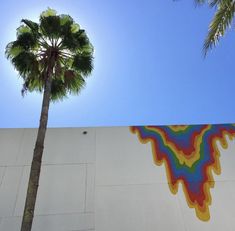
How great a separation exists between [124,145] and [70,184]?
6.96 feet

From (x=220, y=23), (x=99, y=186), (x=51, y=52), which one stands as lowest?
(x=99, y=186)

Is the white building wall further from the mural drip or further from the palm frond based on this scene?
the palm frond

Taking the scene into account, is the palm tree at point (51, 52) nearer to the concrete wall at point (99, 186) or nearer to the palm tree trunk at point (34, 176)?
the palm tree trunk at point (34, 176)

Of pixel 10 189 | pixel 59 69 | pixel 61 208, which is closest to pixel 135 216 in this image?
pixel 61 208

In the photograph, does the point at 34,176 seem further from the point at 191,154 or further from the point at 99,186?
the point at 191,154

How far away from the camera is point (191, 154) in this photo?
8828 mm

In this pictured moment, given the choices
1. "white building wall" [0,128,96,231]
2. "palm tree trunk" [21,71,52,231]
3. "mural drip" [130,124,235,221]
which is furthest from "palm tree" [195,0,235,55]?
"palm tree trunk" [21,71,52,231]

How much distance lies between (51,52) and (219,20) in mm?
5150

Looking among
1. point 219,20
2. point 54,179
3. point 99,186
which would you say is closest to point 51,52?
point 54,179

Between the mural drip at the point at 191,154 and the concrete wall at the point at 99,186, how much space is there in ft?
0.64

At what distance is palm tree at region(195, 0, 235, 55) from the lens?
7.66 meters

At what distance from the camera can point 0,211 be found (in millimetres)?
7531

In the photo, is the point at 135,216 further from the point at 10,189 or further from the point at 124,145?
the point at 10,189

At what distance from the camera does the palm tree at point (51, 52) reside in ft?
28.7
